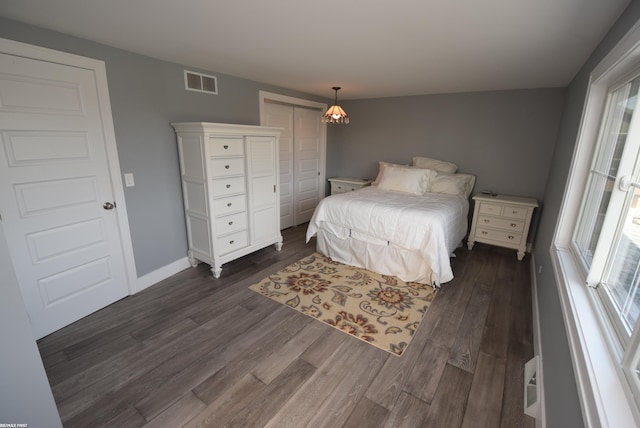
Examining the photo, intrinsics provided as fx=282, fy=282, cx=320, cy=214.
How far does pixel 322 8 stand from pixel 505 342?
2.55 meters

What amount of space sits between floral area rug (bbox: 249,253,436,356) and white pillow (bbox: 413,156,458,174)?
2047 mm

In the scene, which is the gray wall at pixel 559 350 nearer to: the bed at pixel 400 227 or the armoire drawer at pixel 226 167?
the bed at pixel 400 227

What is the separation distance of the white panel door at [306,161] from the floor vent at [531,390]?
3.61 metres

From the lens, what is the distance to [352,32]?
6.23 ft

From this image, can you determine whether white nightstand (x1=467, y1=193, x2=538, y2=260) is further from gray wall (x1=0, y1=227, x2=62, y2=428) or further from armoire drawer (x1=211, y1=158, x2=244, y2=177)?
gray wall (x1=0, y1=227, x2=62, y2=428)

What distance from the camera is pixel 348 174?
5.38 m

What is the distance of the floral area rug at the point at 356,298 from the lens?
7.29ft

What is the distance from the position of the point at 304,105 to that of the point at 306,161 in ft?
2.93

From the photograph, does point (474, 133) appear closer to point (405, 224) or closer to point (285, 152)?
point (405, 224)

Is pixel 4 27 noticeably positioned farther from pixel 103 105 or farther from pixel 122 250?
pixel 122 250

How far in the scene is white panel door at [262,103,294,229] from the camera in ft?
13.5

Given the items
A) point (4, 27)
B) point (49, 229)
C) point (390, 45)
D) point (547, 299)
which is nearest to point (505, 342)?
point (547, 299)

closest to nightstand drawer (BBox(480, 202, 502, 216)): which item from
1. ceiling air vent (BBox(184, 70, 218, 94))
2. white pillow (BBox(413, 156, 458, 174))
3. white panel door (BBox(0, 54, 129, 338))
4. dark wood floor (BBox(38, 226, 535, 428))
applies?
white pillow (BBox(413, 156, 458, 174))

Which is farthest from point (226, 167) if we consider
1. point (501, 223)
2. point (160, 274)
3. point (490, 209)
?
point (501, 223)
